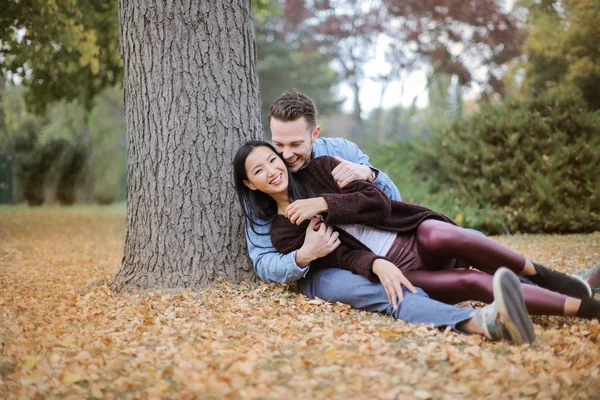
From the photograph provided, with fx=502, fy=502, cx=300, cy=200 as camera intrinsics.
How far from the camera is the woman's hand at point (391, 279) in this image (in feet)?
9.77

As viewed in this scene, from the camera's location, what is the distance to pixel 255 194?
3504 mm

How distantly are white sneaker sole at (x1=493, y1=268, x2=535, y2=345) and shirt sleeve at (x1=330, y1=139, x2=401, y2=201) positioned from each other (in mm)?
1259

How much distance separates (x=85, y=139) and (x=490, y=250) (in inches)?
696

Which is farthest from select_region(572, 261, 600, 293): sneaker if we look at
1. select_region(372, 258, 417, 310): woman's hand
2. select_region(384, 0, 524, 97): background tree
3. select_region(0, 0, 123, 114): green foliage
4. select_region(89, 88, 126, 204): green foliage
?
select_region(89, 88, 126, 204): green foliage

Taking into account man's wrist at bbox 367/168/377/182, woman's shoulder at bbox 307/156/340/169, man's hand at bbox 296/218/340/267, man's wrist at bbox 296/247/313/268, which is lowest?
man's wrist at bbox 296/247/313/268

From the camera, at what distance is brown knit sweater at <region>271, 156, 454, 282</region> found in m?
3.20

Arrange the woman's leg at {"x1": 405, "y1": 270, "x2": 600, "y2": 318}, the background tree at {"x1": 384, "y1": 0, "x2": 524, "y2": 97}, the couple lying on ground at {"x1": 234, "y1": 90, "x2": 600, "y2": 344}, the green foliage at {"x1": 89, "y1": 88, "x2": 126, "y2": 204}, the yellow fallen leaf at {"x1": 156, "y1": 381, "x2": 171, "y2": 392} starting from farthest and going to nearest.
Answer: the green foliage at {"x1": 89, "y1": 88, "x2": 126, "y2": 204}, the background tree at {"x1": 384, "y1": 0, "x2": 524, "y2": 97}, the couple lying on ground at {"x1": 234, "y1": 90, "x2": 600, "y2": 344}, the woman's leg at {"x1": 405, "y1": 270, "x2": 600, "y2": 318}, the yellow fallen leaf at {"x1": 156, "y1": 381, "x2": 171, "y2": 392}

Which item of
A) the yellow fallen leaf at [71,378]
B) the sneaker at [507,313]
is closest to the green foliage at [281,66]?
the sneaker at [507,313]

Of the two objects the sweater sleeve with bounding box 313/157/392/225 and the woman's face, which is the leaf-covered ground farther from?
the woman's face

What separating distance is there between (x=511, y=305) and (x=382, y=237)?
100 centimetres

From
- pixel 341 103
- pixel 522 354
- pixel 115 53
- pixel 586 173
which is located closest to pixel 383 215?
pixel 522 354

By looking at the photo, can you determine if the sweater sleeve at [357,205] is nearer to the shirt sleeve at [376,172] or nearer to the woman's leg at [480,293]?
the shirt sleeve at [376,172]

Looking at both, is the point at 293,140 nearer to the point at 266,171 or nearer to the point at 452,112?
the point at 266,171

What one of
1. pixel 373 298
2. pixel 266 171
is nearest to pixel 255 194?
pixel 266 171
